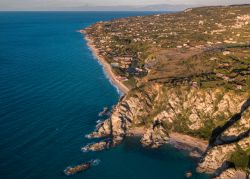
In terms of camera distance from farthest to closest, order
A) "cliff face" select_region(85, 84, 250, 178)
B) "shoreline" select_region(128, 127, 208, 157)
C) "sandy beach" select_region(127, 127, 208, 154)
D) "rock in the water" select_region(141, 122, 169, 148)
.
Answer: "rock in the water" select_region(141, 122, 169, 148) → "sandy beach" select_region(127, 127, 208, 154) → "cliff face" select_region(85, 84, 250, 178) → "shoreline" select_region(128, 127, 208, 157)

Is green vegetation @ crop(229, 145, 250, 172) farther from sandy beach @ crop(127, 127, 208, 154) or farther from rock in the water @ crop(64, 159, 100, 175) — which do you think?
rock in the water @ crop(64, 159, 100, 175)

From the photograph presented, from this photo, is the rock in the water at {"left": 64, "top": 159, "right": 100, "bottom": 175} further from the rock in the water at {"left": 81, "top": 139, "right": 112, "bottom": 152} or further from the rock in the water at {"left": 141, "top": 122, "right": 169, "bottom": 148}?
the rock in the water at {"left": 141, "top": 122, "right": 169, "bottom": 148}

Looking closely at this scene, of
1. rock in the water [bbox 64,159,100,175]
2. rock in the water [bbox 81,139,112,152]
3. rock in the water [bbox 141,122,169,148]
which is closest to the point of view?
rock in the water [bbox 64,159,100,175]

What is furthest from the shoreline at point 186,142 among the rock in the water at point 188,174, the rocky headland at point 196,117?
the rock in the water at point 188,174

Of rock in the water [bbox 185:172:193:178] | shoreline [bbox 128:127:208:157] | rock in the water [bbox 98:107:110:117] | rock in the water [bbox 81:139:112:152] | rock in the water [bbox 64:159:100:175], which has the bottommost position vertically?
rock in the water [bbox 185:172:193:178]

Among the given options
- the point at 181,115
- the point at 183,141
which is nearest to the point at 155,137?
the point at 183,141

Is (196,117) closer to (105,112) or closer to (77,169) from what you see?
(105,112)

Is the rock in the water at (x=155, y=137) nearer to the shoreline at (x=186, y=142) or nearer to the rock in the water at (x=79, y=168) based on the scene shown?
the shoreline at (x=186, y=142)

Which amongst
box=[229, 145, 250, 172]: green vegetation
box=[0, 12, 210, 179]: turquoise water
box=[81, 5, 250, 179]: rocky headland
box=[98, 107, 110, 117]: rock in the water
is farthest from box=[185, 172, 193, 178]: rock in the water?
box=[98, 107, 110, 117]: rock in the water

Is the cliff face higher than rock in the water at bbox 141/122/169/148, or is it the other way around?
the cliff face

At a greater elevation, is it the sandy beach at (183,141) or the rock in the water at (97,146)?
the rock in the water at (97,146)

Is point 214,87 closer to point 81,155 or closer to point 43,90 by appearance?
point 81,155

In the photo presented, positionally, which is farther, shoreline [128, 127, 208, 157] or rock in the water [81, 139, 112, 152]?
shoreline [128, 127, 208, 157]
